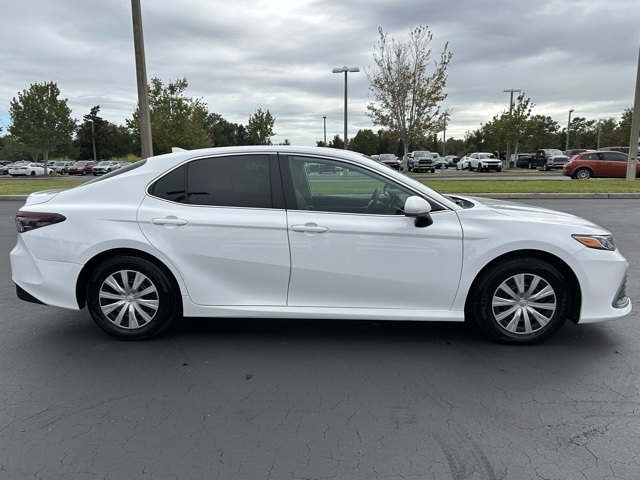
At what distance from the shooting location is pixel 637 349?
3871mm

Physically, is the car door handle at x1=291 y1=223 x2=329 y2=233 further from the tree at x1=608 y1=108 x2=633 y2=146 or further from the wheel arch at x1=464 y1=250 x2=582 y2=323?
the tree at x1=608 y1=108 x2=633 y2=146

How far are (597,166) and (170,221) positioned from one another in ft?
92.1

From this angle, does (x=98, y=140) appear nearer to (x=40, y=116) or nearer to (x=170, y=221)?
(x=40, y=116)

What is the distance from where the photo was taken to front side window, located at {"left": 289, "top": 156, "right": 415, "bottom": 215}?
393 centimetres

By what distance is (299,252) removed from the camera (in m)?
3.80

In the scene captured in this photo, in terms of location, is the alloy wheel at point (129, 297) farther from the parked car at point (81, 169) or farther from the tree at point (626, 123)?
the tree at point (626, 123)

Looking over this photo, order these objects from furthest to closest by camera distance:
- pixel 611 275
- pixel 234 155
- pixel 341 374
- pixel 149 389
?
pixel 234 155
pixel 611 275
pixel 341 374
pixel 149 389

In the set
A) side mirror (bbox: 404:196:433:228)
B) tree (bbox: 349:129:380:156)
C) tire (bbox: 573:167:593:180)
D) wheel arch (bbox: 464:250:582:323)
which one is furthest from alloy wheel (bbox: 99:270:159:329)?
tree (bbox: 349:129:380:156)

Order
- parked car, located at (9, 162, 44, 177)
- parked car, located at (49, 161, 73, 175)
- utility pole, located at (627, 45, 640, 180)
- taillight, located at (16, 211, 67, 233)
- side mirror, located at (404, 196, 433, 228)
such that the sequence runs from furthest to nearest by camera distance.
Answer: parked car, located at (49, 161, 73, 175) < parked car, located at (9, 162, 44, 177) < utility pole, located at (627, 45, 640, 180) < taillight, located at (16, 211, 67, 233) < side mirror, located at (404, 196, 433, 228)

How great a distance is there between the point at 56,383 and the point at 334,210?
2.39m

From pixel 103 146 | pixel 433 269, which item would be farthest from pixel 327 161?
pixel 103 146

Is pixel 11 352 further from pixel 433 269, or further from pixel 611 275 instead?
pixel 611 275

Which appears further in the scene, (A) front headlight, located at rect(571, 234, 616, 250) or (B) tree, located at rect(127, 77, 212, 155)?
(B) tree, located at rect(127, 77, 212, 155)

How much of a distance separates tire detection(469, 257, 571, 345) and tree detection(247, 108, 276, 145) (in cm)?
3872
